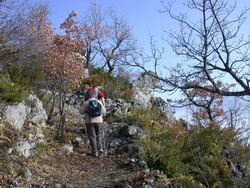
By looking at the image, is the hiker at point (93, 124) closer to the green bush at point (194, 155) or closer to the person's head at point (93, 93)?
the person's head at point (93, 93)

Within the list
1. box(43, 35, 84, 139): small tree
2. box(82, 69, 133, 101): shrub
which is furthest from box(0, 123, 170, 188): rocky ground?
box(82, 69, 133, 101): shrub

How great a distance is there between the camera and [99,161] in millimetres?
7547

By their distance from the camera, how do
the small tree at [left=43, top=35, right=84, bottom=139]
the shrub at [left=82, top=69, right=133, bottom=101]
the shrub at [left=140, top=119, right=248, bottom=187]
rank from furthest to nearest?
Result: the shrub at [left=82, top=69, right=133, bottom=101] < the small tree at [left=43, top=35, right=84, bottom=139] < the shrub at [left=140, top=119, right=248, bottom=187]

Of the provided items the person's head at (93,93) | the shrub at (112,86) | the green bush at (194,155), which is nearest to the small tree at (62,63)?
the person's head at (93,93)

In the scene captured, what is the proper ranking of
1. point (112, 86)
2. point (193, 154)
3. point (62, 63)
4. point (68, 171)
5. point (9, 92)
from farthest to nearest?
point (112, 86) → point (62, 63) → point (9, 92) → point (193, 154) → point (68, 171)

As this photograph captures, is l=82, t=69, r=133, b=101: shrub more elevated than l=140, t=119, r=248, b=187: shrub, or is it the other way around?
l=82, t=69, r=133, b=101: shrub

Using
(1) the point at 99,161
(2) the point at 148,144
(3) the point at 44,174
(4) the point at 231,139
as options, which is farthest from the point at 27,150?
(4) the point at 231,139

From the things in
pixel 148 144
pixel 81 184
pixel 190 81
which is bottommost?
pixel 81 184

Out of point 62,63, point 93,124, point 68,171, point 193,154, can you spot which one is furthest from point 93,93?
point 193,154

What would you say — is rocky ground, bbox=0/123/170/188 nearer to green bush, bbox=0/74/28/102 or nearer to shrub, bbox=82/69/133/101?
green bush, bbox=0/74/28/102

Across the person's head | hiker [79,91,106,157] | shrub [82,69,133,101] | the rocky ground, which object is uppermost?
shrub [82,69,133,101]

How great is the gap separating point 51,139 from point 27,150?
79.4 inches

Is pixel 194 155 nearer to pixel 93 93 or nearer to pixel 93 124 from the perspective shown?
pixel 93 124

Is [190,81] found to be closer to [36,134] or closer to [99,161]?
[99,161]
